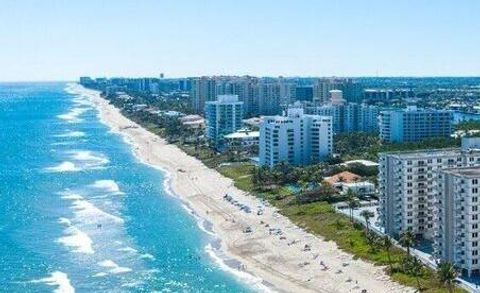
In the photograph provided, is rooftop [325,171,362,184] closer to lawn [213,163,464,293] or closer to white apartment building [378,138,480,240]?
lawn [213,163,464,293]

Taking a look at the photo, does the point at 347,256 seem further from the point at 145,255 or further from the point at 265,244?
the point at 145,255

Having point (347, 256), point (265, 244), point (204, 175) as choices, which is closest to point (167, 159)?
point (204, 175)

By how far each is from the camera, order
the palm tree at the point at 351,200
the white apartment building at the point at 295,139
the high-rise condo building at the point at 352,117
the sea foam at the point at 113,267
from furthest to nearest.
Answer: the high-rise condo building at the point at 352,117
the white apartment building at the point at 295,139
the palm tree at the point at 351,200
the sea foam at the point at 113,267

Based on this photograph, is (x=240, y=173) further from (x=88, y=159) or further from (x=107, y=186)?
(x=88, y=159)

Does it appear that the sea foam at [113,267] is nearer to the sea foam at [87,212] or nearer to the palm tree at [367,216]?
the sea foam at [87,212]

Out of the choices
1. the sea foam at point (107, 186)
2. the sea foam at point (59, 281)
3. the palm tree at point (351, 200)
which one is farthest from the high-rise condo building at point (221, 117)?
the sea foam at point (59, 281)

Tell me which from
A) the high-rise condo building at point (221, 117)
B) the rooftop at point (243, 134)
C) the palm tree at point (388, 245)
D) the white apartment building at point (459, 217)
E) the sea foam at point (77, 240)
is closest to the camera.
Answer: the white apartment building at point (459, 217)

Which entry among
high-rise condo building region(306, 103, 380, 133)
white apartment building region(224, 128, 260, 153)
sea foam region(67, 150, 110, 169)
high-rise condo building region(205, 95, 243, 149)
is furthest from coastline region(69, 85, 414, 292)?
high-rise condo building region(306, 103, 380, 133)
